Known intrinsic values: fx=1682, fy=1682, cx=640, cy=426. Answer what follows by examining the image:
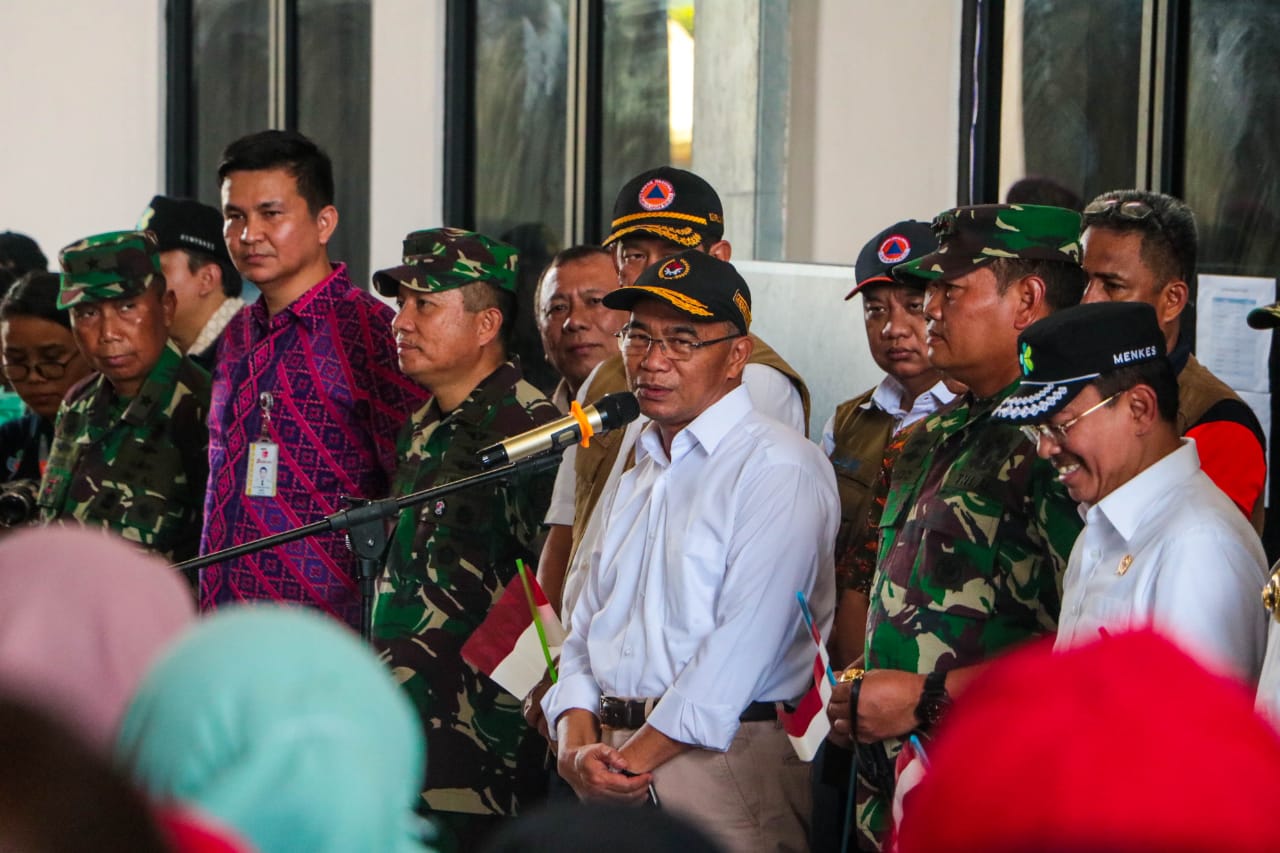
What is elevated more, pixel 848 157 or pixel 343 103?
pixel 343 103

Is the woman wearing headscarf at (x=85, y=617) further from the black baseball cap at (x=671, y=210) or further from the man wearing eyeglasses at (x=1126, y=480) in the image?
the black baseball cap at (x=671, y=210)

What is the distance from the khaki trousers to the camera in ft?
9.39

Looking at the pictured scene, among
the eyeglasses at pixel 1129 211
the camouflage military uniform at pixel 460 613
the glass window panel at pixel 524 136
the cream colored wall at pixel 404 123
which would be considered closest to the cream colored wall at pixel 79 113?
the cream colored wall at pixel 404 123

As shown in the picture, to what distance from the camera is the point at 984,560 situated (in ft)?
8.60

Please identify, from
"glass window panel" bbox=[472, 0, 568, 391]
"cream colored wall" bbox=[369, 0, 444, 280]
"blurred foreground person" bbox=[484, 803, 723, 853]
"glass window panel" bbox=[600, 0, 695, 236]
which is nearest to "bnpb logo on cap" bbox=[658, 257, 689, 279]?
"blurred foreground person" bbox=[484, 803, 723, 853]

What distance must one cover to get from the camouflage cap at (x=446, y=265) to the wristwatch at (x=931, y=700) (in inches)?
59.1

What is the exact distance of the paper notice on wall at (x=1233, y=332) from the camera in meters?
3.91

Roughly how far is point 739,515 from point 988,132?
2358mm

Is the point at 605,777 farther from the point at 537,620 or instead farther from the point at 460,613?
the point at 460,613

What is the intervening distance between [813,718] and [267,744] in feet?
6.02

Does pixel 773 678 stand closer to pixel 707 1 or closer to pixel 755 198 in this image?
pixel 755 198

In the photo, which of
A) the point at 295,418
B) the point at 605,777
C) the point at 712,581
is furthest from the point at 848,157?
the point at 605,777

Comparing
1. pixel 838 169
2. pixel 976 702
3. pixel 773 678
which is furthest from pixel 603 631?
pixel 838 169

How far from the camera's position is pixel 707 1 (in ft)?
19.3
